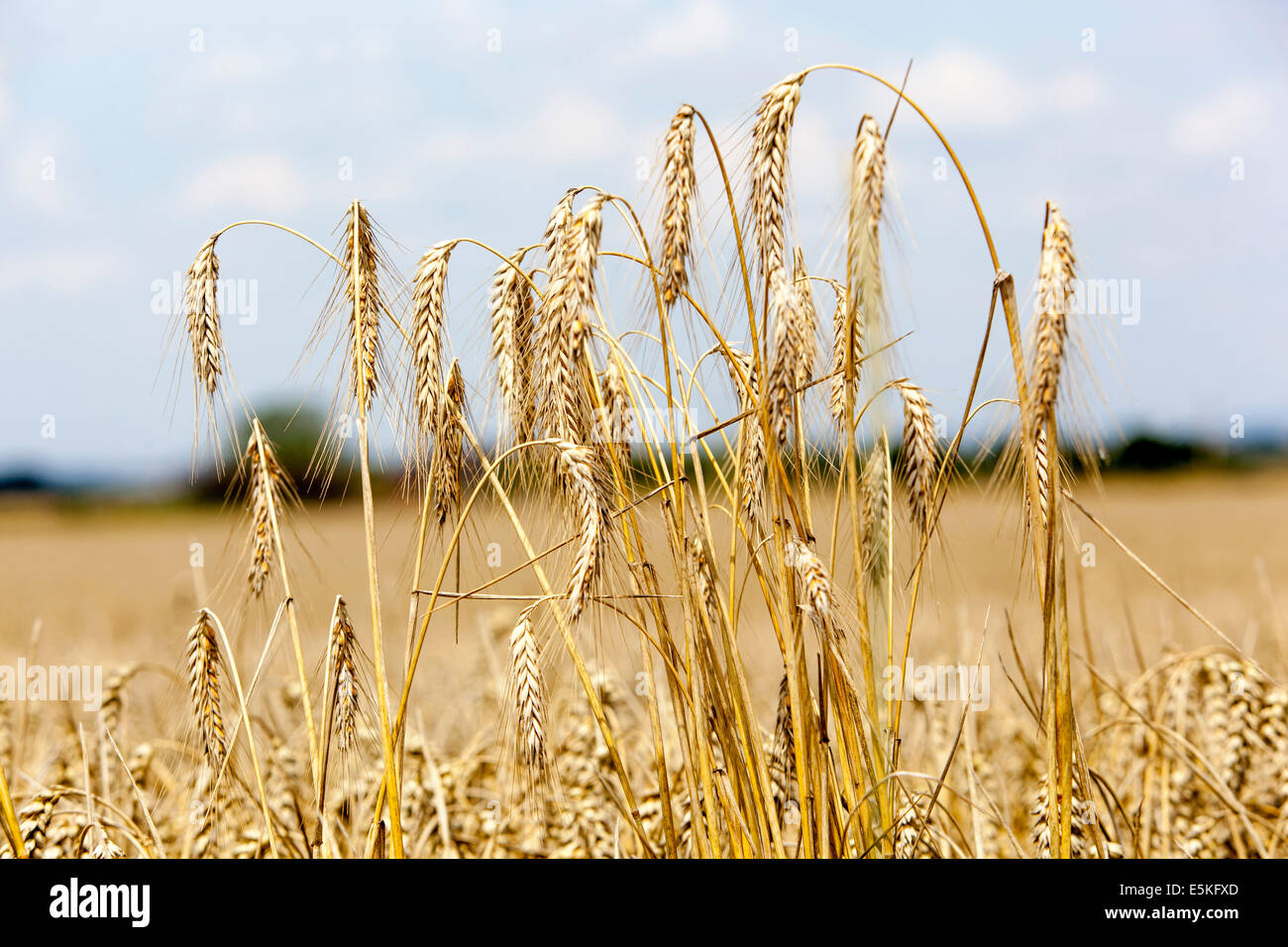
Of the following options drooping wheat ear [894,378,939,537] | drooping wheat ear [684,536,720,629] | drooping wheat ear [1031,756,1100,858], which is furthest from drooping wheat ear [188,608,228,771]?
drooping wheat ear [1031,756,1100,858]

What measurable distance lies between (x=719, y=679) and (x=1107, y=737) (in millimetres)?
2980

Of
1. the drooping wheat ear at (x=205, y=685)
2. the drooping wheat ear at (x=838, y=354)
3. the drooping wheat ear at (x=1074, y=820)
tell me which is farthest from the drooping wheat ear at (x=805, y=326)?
the drooping wheat ear at (x=205, y=685)

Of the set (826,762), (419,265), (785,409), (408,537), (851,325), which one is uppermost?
(419,265)

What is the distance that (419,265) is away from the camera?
153 centimetres

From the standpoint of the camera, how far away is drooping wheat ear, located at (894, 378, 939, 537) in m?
1.61

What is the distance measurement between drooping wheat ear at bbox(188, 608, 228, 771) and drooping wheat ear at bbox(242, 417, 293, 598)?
4.5 inches

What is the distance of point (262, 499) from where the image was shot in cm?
158

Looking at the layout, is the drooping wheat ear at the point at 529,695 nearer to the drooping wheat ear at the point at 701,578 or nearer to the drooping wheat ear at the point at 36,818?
the drooping wheat ear at the point at 701,578

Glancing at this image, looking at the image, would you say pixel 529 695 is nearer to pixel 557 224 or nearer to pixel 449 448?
pixel 449 448

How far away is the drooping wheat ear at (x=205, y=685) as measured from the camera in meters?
1.60

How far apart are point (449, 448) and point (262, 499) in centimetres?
36

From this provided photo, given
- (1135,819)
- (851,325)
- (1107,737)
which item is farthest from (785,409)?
(1107,737)

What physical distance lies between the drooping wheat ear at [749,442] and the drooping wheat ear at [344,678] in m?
0.75
